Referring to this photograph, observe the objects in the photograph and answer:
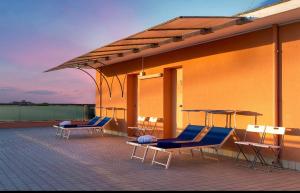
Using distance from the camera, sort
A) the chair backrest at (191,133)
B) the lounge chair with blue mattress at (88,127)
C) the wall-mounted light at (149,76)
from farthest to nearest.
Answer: the lounge chair with blue mattress at (88,127) → the wall-mounted light at (149,76) → the chair backrest at (191,133)

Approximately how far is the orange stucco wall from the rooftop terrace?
3.95ft

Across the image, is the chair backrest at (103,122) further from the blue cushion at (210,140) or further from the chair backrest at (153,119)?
the blue cushion at (210,140)

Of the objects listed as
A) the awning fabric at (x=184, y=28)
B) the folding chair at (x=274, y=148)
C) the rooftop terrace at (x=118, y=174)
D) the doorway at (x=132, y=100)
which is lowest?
the rooftop terrace at (x=118, y=174)

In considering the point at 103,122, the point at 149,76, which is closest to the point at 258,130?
the point at 149,76

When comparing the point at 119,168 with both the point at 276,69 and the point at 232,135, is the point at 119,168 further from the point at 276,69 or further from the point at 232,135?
the point at 276,69

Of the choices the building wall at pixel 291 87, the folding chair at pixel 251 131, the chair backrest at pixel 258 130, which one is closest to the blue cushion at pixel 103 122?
the folding chair at pixel 251 131

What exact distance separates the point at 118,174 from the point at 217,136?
2649 millimetres

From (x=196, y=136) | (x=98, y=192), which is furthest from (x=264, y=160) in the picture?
(x=98, y=192)

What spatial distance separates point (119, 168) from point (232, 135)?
2.86 meters

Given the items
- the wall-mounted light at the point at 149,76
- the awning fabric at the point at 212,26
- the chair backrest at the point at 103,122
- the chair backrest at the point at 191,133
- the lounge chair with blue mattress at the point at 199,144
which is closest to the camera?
the awning fabric at the point at 212,26

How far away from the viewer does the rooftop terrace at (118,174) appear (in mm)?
5504

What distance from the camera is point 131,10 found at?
15.8 m

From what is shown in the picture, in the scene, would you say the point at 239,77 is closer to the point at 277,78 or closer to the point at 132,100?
the point at 277,78

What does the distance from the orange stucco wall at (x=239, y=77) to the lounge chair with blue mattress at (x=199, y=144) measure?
1.64ft
